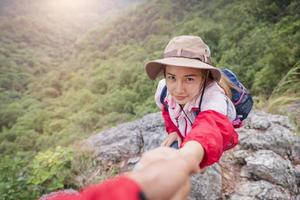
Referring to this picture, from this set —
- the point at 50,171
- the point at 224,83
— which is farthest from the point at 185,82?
the point at 50,171

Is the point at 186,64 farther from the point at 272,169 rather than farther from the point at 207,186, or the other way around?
the point at 272,169

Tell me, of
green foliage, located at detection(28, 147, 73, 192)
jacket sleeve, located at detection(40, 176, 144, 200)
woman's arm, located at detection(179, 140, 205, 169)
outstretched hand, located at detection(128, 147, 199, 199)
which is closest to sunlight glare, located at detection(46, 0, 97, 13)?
green foliage, located at detection(28, 147, 73, 192)

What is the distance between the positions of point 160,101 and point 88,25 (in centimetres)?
7309

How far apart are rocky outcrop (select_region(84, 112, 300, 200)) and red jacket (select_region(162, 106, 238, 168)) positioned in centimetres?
129

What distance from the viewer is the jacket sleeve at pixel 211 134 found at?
3.45 feet

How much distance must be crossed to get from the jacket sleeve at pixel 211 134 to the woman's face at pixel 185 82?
0.13 m

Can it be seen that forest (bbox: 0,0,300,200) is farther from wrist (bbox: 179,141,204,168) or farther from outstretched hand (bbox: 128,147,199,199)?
outstretched hand (bbox: 128,147,199,199)

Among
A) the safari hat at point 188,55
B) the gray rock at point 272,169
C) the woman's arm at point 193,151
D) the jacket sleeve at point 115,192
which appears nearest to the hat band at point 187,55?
the safari hat at point 188,55

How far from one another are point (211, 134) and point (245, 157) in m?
1.81

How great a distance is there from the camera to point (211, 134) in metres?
1.10

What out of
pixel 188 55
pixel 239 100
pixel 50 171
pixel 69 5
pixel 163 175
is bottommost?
pixel 50 171

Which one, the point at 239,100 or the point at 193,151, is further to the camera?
the point at 239,100

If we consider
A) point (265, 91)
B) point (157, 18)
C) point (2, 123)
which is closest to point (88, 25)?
point (157, 18)

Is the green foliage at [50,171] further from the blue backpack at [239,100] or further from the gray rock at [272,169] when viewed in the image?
the blue backpack at [239,100]
